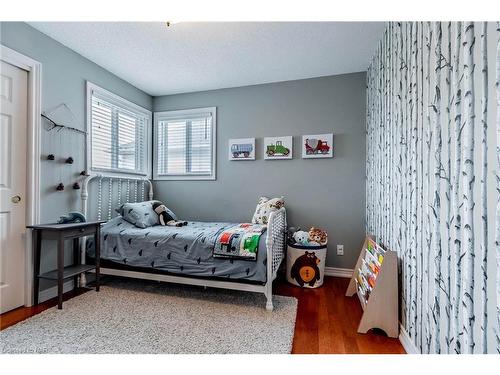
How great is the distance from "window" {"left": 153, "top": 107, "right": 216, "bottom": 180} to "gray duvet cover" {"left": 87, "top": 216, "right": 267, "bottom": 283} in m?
1.17

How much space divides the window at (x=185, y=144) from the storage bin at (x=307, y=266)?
1.58 meters

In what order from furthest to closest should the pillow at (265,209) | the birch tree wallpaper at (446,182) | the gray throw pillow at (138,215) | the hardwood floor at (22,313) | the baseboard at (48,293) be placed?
the pillow at (265,209), the gray throw pillow at (138,215), the baseboard at (48,293), the hardwood floor at (22,313), the birch tree wallpaper at (446,182)

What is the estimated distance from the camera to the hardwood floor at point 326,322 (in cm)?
162

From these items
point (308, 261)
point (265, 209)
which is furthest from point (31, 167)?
point (308, 261)

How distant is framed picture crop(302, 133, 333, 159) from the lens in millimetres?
3029

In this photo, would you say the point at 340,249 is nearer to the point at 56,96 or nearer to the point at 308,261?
the point at 308,261

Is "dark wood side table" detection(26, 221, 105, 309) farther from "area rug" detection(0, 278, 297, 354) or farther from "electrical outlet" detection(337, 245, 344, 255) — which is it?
"electrical outlet" detection(337, 245, 344, 255)

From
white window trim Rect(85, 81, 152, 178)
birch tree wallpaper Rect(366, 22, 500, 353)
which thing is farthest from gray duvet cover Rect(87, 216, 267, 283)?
birch tree wallpaper Rect(366, 22, 500, 353)

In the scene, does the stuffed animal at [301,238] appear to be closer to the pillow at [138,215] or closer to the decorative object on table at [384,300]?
the decorative object on table at [384,300]

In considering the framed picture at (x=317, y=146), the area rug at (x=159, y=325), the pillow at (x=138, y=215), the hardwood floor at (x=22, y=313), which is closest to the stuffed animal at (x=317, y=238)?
the area rug at (x=159, y=325)

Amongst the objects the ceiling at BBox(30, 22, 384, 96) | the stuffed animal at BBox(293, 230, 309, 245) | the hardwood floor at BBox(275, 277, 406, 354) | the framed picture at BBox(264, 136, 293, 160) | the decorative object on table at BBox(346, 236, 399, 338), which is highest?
the ceiling at BBox(30, 22, 384, 96)

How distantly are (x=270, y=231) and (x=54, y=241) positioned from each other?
2065 mm

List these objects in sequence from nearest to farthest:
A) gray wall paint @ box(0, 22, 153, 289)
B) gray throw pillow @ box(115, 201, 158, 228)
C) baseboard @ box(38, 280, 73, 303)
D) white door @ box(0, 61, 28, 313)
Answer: white door @ box(0, 61, 28, 313)
gray wall paint @ box(0, 22, 153, 289)
baseboard @ box(38, 280, 73, 303)
gray throw pillow @ box(115, 201, 158, 228)

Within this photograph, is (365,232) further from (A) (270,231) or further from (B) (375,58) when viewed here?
(B) (375,58)
